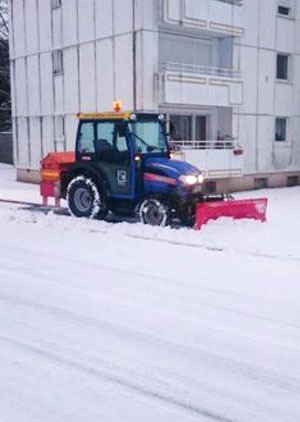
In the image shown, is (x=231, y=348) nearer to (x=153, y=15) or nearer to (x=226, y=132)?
(x=153, y=15)

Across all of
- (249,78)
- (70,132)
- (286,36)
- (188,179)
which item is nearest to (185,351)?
(188,179)

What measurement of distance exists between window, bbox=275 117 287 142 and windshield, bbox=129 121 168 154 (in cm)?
1196

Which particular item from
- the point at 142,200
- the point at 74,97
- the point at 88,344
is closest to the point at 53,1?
the point at 74,97

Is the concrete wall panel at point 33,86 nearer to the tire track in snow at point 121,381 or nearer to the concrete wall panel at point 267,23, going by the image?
the concrete wall panel at point 267,23

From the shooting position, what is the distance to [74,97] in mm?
20688

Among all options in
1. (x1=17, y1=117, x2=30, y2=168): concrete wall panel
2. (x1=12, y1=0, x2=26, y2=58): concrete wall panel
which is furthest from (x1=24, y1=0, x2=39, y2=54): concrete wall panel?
(x1=17, y1=117, x2=30, y2=168): concrete wall panel

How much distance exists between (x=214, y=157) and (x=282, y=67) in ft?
21.1

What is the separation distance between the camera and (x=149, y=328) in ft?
18.0

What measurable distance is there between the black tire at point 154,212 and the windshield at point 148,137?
1087 millimetres

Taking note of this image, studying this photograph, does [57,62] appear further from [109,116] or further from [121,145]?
[121,145]

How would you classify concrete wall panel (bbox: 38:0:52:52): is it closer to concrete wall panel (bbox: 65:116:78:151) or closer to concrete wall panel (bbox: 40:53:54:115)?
concrete wall panel (bbox: 40:53:54:115)

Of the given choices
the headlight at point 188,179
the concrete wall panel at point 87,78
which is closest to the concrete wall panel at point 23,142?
the concrete wall panel at point 87,78

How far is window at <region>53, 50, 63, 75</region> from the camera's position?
21322 mm

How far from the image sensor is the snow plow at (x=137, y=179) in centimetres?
1116
